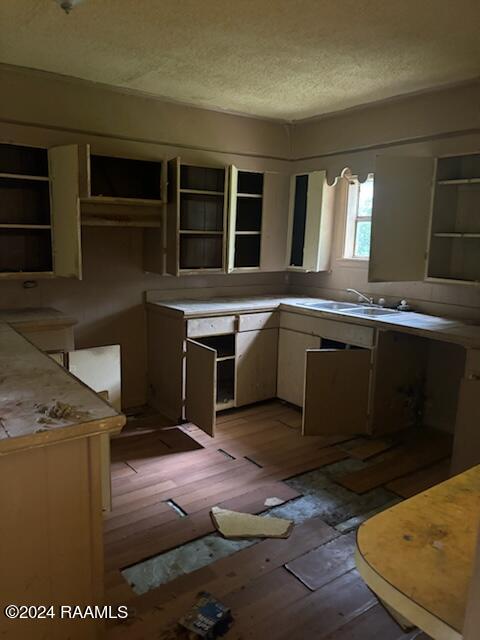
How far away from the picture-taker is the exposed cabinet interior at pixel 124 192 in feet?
11.7

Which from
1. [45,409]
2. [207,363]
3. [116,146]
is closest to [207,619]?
[45,409]

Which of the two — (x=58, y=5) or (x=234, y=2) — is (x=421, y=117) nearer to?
(x=234, y=2)

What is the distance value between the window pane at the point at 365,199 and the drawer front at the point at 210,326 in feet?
5.16

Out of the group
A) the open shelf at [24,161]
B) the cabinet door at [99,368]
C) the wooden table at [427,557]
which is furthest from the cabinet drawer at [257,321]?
the wooden table at [427,557]

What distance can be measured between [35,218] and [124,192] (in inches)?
28.1

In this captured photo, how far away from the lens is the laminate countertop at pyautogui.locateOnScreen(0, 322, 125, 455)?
138 centimetres

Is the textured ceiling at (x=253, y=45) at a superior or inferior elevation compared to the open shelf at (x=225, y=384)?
superior

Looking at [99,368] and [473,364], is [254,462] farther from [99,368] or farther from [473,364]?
[473,364]

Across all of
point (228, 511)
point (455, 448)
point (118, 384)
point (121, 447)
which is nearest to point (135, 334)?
point (118, 384)

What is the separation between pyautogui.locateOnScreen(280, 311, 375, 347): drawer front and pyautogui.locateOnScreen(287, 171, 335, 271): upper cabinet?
0.64m

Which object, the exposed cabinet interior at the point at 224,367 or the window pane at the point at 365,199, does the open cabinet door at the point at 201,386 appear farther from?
the window pane at the point at 365,199

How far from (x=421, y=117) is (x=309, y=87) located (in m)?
0.88

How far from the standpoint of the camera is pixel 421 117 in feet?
11.9

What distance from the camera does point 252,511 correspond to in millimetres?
2654
